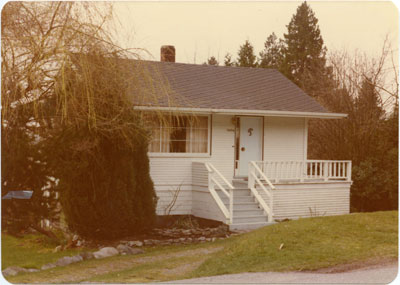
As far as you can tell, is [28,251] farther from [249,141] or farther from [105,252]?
[249,141]

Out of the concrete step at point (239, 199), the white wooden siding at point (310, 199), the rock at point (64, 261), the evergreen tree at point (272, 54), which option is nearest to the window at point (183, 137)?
the concrete step at point (239, 199)

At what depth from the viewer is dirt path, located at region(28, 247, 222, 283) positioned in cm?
967

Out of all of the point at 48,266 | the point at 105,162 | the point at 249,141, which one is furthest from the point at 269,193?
the point at 48,266

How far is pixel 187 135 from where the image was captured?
15711 millimetres

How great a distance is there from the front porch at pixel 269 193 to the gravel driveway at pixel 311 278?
510 centimetres

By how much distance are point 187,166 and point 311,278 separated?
282 inches

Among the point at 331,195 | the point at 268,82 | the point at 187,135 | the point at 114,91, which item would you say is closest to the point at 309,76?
the point at 268,82

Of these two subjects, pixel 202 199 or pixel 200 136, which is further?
pixel 200 136

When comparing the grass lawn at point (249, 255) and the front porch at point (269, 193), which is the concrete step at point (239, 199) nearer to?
the front porch at point (269, 193)

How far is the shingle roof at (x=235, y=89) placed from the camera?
1616cm

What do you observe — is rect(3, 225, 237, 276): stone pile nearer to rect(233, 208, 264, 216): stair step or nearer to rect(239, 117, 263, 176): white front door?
rect(233, 208, 264, 216): stair step

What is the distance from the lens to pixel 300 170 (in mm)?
16766

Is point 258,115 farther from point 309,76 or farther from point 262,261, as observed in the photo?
point 262,261

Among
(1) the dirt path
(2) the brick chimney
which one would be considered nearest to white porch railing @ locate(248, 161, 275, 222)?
(1) the dirt path
